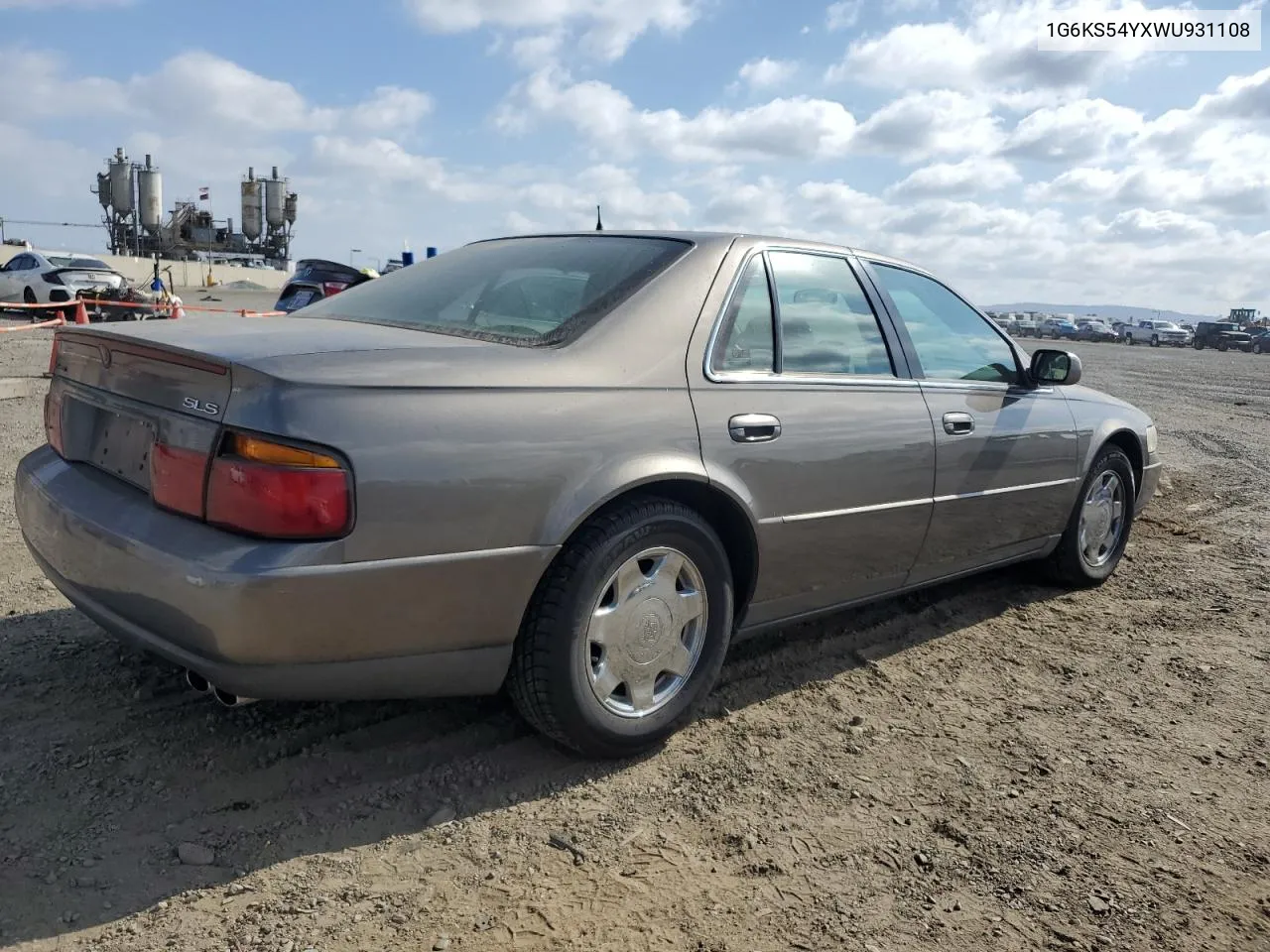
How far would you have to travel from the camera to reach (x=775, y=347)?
125 inches

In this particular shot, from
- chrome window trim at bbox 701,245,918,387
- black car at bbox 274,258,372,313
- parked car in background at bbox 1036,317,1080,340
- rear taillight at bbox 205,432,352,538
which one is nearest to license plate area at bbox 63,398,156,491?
rear taillight at bbox 205,432,352,538

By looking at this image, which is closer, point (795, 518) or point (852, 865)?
point (852, 865)

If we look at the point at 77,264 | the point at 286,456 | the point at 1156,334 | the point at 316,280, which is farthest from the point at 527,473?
the point at 1156,334

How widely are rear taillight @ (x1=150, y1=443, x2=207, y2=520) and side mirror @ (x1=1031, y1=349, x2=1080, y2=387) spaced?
3460mm

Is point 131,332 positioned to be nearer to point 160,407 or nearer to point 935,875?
point 160,407

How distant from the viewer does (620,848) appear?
2.43 metres

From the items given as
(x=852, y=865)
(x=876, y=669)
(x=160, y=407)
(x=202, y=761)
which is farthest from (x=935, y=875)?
(x=160, y=407)

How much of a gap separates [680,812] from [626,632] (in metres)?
0.51

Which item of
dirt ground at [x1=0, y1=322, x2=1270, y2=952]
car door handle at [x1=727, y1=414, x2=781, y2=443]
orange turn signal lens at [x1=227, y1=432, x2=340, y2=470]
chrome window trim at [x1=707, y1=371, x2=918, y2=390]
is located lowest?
dirt ground at [x1=0, y1=322, x2=1270, y2=952]

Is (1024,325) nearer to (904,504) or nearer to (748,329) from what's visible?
(904,504)

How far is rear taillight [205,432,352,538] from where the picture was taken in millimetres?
2152

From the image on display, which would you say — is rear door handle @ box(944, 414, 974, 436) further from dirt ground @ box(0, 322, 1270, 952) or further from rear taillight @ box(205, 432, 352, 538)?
rear taillight @ box(205, 432, 352, 538)

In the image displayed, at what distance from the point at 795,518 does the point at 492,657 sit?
3.64 feet

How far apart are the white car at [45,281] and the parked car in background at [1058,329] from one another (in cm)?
5199
